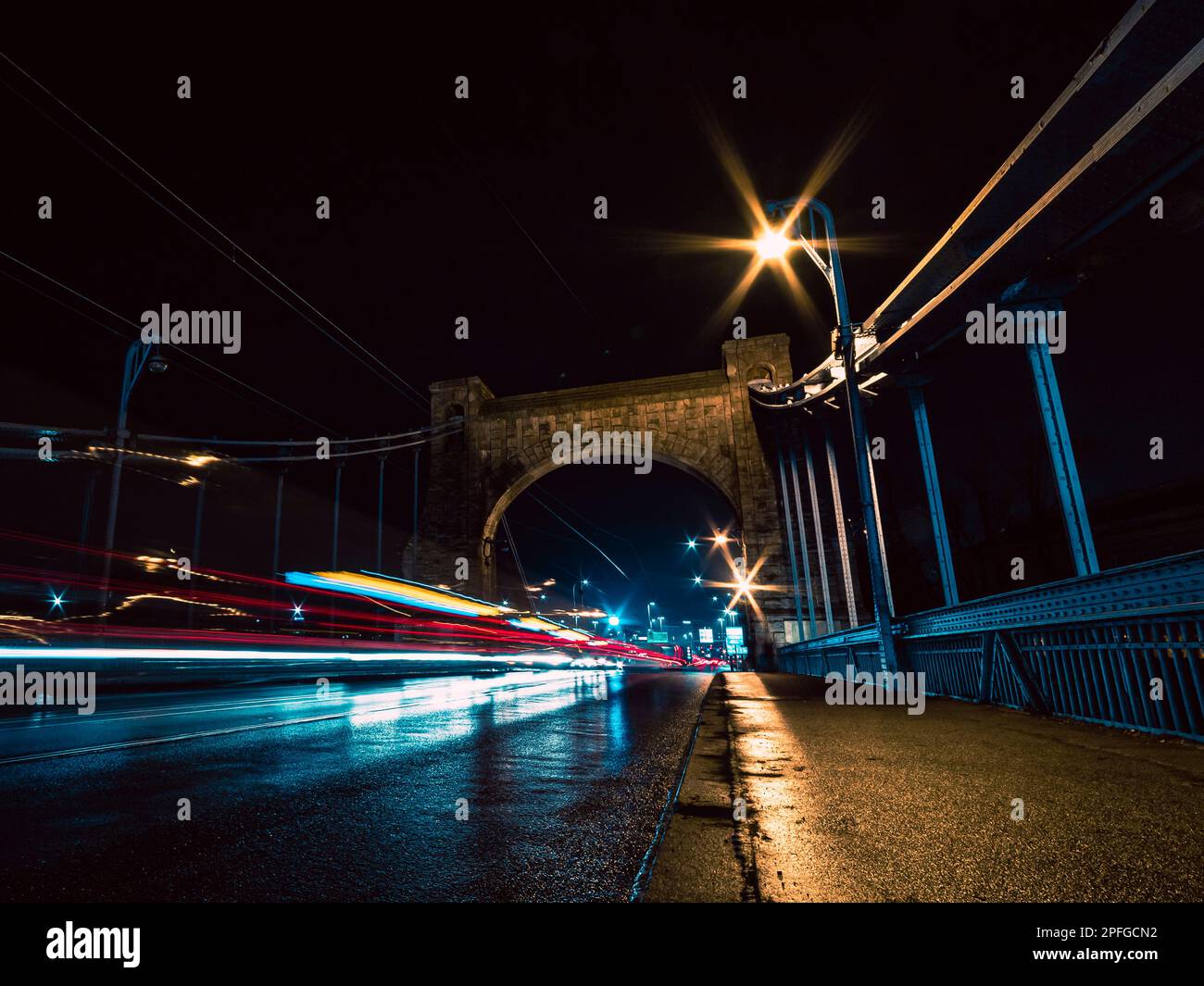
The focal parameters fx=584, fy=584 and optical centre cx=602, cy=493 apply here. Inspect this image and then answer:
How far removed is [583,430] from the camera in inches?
1056

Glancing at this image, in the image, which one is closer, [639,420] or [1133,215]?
[1133,215]

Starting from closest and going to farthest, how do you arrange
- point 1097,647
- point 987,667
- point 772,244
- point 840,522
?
point 1097,647 → point 987,667 → point 772,244 → point 840,522

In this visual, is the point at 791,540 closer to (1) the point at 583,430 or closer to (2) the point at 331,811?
(1) the point at 583,430

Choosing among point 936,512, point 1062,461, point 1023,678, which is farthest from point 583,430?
point 1023,678

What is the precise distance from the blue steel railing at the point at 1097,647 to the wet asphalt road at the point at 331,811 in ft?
10.2

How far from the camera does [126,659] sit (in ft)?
35.6

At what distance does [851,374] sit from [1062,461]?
12.2ft

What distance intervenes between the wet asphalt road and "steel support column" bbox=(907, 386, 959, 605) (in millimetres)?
5523

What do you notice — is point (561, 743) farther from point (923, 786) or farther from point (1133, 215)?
point (1133, 215)

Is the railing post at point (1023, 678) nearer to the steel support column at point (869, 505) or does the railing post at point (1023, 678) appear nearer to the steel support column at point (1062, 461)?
the steel support column at point (1062, 461)

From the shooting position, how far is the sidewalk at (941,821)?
148 centimetres
